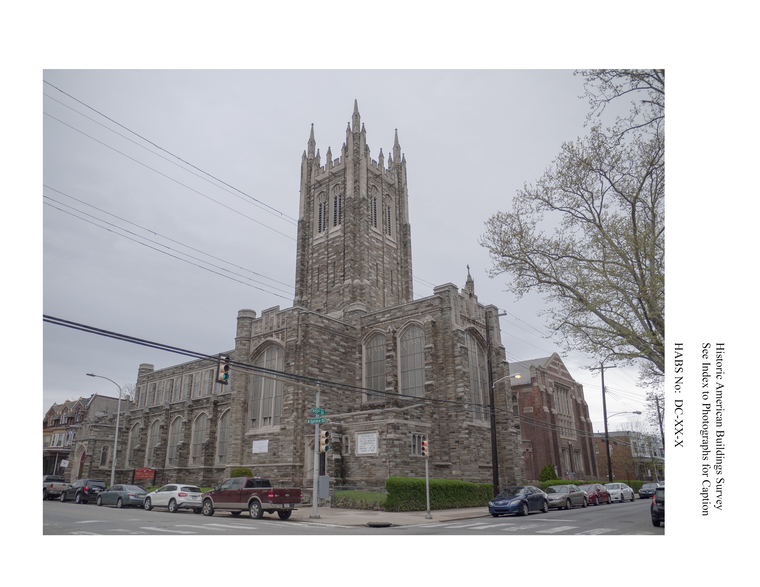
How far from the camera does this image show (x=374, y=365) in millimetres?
37344

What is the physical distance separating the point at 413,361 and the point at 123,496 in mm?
19125

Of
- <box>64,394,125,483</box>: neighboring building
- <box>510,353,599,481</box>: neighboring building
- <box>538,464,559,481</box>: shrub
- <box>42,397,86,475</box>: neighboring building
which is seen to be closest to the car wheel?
<box>538,464,559,481</box>: shrub

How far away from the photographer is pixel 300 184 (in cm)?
5228

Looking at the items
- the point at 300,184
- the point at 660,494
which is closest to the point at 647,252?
the point at 660,494

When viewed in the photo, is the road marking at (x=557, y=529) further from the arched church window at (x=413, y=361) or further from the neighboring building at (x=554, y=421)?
the neighboring building at (x=554, y=421)

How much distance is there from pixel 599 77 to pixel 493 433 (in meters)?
19.0

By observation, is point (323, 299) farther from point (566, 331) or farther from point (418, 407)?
point (566, 331)

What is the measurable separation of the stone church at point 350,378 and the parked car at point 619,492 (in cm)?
699

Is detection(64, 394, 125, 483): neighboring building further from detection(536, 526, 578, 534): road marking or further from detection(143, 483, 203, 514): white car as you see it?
detection(536, 526, 578, 534): road marking

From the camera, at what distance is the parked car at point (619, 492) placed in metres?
35.5

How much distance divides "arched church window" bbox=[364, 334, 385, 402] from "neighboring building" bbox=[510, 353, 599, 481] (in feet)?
59.0

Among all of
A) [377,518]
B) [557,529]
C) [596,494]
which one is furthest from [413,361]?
[557,529]

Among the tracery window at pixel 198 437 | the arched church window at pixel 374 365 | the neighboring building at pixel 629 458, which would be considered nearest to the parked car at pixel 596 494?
the arched church window at pixel 374 365

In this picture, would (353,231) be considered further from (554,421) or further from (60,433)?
(60,433)
